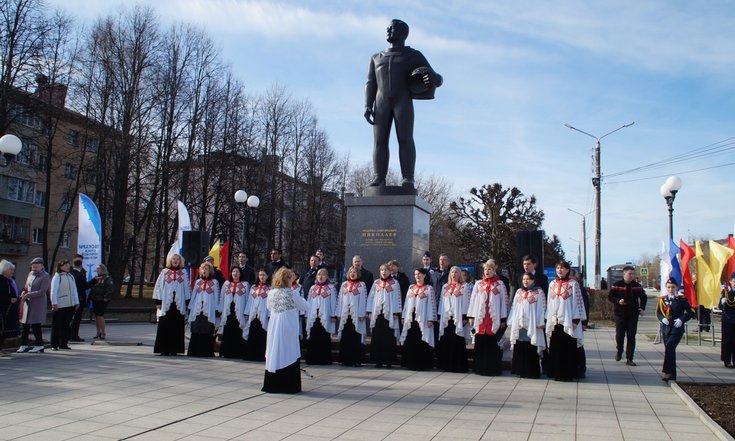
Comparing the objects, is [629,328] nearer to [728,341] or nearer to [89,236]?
[728,341]

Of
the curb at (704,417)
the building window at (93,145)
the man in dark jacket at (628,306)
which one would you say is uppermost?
the building window at (93,145)

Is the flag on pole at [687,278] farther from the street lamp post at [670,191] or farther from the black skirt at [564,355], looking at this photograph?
the black skirt at [564,355]

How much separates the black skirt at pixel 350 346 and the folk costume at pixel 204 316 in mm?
2659

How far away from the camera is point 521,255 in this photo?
1140 centimetres

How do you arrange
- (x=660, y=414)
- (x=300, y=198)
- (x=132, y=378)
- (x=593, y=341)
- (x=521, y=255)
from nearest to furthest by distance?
(x=660, y=414), (x=132, y=378), (x=521, y=255), (x=593, y=341), (x=300, y=198)

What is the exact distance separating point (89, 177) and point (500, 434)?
33199 millimetres

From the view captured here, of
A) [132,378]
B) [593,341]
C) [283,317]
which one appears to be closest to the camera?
[283,317]

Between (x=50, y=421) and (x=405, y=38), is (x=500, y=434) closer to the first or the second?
(x=50, y=421)

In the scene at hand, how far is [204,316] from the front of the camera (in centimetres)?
1165

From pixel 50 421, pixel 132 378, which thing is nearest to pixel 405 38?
pixel 132 378

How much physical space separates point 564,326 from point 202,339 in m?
6.90

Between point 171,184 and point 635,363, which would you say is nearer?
point 635,363

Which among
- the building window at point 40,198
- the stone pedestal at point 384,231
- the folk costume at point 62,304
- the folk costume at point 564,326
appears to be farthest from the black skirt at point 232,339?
the building window at point 40,198

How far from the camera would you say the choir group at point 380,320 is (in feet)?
30.6
